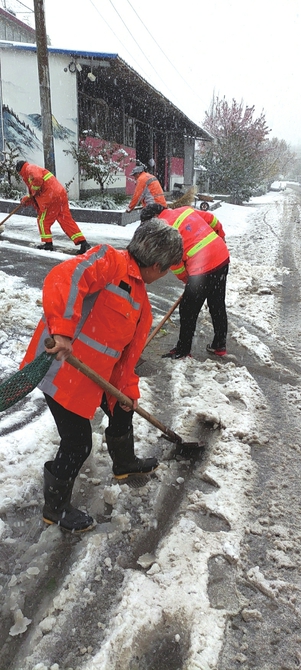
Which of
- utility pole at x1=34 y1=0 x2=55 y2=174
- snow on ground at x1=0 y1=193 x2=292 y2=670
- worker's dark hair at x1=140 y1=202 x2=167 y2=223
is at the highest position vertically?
utility pole at x1=34 y1=0 x2=55 y2=174

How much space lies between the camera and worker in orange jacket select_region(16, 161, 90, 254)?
6629mm

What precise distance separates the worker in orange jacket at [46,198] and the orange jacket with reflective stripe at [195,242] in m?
3.56

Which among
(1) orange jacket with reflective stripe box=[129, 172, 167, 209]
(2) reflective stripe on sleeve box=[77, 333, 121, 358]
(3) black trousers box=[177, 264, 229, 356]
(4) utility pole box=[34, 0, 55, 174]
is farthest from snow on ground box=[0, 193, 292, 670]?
(4) utility pole box=[34, 0, 55, 174]

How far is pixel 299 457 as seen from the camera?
2721 millimetres

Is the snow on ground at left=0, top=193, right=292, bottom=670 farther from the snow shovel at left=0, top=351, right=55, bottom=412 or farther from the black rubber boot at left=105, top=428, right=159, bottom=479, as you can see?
the snow shovel at left=0, top=351, right=55, bottom=412

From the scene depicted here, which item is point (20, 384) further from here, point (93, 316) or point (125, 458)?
point (125, 458)

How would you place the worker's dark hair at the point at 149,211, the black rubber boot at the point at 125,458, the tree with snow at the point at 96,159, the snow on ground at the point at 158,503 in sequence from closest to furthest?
the snow on ground at the point at 158,503
the black rubber boot at the point at 125,458
the worker's dark hair at the point at 149,211
the tree with snow at the point at 96,159

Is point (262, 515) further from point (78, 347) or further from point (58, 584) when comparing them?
point (78, 347)

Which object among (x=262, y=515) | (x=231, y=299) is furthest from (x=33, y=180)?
(x=262, y=515)

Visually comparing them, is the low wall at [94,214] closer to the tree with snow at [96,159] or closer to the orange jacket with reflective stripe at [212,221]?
the tree with snow at [96,159]

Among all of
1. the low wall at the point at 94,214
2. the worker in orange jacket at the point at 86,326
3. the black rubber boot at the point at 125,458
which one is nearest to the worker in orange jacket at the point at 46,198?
the low wall at the point at 94,214

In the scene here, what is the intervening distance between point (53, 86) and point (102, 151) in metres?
2.03

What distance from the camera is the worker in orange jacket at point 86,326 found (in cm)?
167

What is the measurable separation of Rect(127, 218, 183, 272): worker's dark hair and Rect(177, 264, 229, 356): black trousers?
1918mm
